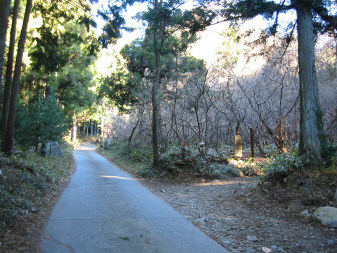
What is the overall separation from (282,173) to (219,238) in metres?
3.25

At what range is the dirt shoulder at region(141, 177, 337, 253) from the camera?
492 cm

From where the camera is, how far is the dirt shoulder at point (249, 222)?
492 cm

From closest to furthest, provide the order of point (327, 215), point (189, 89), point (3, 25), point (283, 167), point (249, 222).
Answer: point (327, 215)
point (249, 222)
point (283, 167)
point (3, 25)
point (189, 89)

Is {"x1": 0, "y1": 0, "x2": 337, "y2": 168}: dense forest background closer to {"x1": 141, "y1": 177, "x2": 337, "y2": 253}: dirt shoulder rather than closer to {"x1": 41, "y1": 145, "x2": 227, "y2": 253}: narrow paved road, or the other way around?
{"x1": 141, "y1": 177, "x2": 337, "y2": 253}: dirt shoulder

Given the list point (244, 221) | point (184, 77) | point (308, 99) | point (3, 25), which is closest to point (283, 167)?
point (308, 99)

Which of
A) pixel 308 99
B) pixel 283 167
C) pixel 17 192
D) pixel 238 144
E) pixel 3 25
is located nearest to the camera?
pixel 17 192

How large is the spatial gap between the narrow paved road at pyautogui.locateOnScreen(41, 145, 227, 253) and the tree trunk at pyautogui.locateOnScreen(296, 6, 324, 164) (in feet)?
13.0

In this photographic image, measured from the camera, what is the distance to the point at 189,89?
17500 millimetres

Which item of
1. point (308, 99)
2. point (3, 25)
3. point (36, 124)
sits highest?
point (3, 25)

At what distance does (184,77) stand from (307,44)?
10.9 m

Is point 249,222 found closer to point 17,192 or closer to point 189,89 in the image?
point 17,192

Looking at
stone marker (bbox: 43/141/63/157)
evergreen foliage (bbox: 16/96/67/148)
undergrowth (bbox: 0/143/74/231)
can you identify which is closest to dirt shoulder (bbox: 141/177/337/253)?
undergrowth (bbox: 0/143/74/231)

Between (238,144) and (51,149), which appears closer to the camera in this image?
(238,144)

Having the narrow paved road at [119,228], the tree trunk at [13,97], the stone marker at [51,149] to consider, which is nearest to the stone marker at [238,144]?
the narrow paved road at [119,228]
